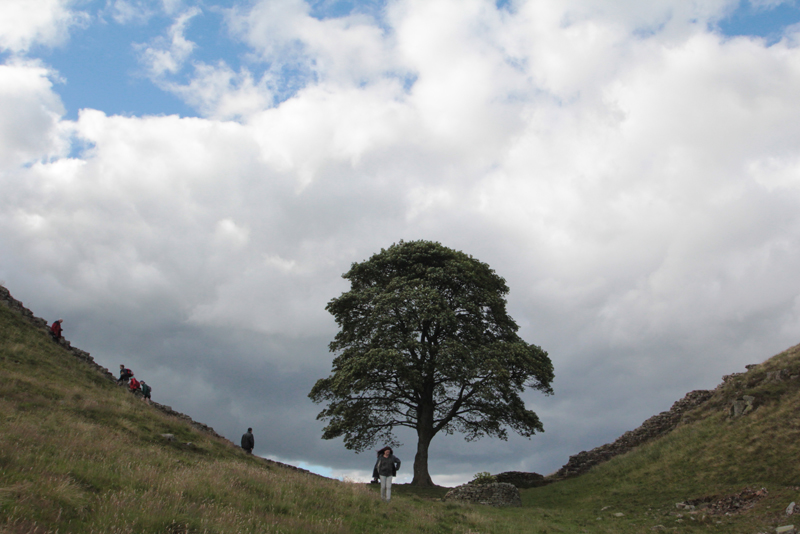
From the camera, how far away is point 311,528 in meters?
9.03

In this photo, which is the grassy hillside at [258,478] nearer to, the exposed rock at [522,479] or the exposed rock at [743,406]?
the exposed rock at [743,406]

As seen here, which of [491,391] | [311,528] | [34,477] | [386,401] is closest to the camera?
[34,477]

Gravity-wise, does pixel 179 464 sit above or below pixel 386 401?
below

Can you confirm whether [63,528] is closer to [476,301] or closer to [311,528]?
[311,528]

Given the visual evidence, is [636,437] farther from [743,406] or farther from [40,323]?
[40,323]

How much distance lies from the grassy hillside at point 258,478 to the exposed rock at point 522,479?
2095 mm

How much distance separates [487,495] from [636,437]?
16.5 m

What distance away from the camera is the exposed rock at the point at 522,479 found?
31188mm

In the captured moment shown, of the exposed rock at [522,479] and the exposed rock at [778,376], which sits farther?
the exposed rock at [522,479]

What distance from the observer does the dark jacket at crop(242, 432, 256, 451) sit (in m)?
24.5

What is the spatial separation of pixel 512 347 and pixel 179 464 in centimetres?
Answer: 1823

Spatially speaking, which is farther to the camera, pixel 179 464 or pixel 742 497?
pixel 742 497

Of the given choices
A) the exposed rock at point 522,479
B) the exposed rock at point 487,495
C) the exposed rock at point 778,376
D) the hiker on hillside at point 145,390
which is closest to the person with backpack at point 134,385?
the hiker on hillside at point 145,390

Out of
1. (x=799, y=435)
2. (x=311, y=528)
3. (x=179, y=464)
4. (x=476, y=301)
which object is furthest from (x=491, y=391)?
(x=311, y=528)
